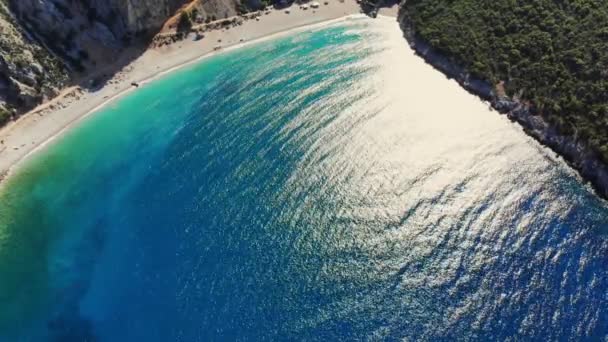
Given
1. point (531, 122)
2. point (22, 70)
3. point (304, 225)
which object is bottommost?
point (304, 225)

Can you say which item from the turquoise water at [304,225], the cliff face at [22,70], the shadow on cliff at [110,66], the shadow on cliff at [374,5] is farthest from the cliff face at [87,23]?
the shadow on cliff at [374,5]

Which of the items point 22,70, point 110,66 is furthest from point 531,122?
point 22,70

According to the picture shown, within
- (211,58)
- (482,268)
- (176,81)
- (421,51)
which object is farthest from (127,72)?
(482,268)

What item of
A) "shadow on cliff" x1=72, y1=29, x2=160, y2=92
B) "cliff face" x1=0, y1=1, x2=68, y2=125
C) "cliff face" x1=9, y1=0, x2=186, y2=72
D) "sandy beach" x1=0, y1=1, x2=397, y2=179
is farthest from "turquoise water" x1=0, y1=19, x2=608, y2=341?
"cliff face" x1=9, y1=0, x2=186, y2=72

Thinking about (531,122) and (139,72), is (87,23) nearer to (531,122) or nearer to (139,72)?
(139,72)

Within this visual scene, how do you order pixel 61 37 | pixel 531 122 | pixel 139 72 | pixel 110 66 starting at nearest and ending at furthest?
pixel 531 122, pixel 61 37, pixel 139 72, pixel 110 66

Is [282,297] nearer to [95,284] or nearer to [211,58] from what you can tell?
[95,284]

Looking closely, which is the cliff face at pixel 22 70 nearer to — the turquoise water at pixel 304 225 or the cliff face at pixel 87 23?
the cliff face at pixel 87 23
